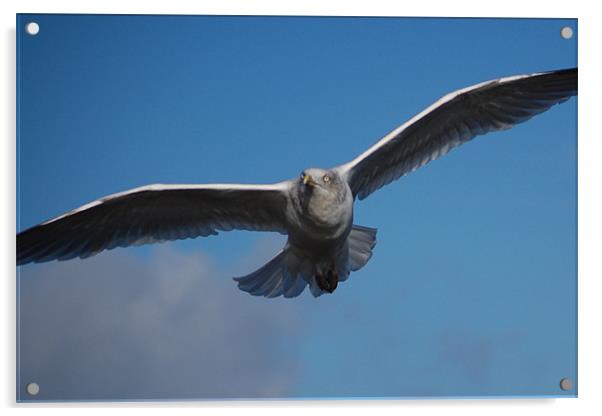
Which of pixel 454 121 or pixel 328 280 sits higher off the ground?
pixel 454 121

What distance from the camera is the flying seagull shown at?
306cm

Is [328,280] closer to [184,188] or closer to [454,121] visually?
[184,188]

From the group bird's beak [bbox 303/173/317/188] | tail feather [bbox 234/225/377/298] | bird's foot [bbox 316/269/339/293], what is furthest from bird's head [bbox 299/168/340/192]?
bird's foot [bbox 316/269/339/293]

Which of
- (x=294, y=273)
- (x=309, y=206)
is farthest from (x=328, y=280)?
(x=309, y=206)

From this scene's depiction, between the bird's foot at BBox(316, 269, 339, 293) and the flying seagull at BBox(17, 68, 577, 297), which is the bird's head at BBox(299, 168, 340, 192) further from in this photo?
the bird's foot at BBox(316, 269, 339, 293)

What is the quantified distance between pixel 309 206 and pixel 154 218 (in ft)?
1.66

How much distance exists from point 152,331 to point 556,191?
1323mm

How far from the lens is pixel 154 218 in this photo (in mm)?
3195

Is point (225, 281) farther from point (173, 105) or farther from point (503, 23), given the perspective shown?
point (503, 23)

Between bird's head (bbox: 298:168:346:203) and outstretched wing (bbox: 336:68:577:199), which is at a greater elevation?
outstretched wing (bbox: 336:68:577:199)

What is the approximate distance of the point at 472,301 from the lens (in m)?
3.04

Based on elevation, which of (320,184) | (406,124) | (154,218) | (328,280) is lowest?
(328,280)

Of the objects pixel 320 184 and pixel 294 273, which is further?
pixel 294 273
